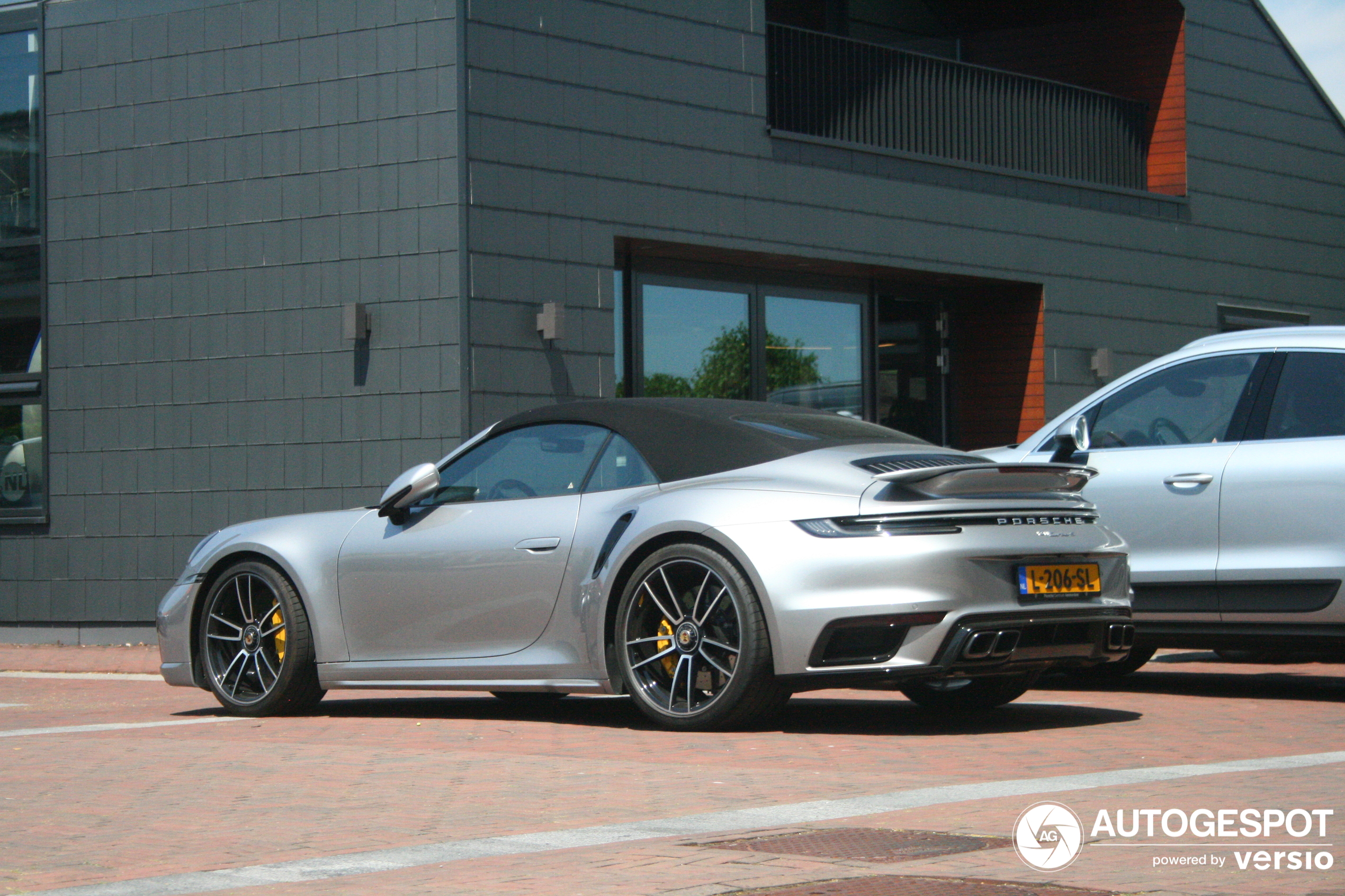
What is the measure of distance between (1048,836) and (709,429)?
308cm

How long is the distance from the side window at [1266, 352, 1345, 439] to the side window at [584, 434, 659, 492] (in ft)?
9.66

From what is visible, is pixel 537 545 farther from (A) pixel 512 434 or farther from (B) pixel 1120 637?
(B) pixel 1120 637

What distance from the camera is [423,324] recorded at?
43.9ft

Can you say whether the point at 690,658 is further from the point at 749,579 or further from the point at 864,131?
the point at 864,131

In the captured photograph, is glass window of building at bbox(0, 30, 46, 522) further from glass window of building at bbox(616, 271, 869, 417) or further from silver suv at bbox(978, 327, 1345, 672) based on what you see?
silver suv at bbox(978, 327, 1345, 672)

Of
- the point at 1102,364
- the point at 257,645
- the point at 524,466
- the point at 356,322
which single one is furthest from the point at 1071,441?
the point at 1102,364

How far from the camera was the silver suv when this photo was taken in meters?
7.71

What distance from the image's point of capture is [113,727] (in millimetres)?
7965

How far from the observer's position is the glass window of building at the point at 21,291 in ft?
49.7

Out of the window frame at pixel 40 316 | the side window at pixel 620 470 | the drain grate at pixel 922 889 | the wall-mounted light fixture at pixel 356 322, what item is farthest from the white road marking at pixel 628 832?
the window frame at pixel 40 316

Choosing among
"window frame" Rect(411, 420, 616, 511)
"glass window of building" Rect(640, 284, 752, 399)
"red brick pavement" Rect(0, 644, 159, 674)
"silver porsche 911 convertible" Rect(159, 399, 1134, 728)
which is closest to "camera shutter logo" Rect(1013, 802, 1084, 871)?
"silver porsche 911 convertible" Rect(159, 399, 1134, 728)

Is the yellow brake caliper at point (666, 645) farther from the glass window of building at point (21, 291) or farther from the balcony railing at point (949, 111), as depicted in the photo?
the balcony railing at point (949, 111)

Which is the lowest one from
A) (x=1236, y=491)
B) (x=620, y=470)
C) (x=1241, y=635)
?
(x=1241, y=635)

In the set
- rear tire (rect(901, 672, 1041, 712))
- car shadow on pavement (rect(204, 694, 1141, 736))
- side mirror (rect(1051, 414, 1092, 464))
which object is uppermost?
side mirror (rect(1051, 414, 1092, 464))
